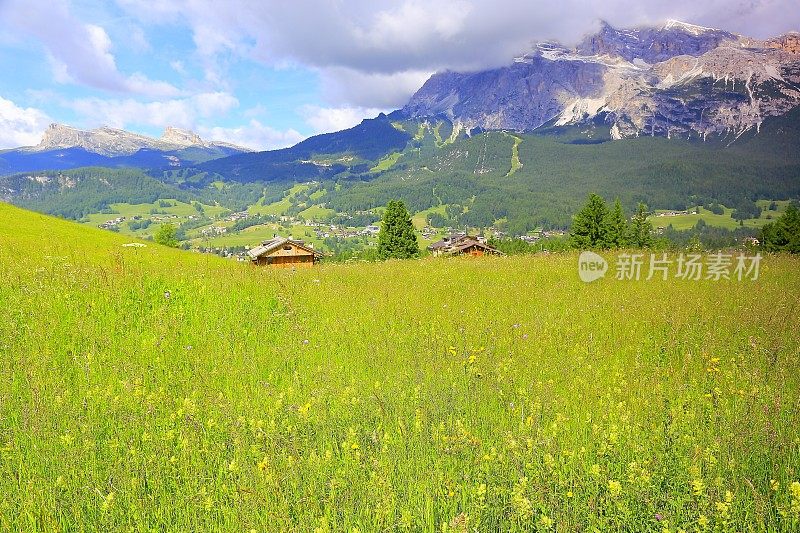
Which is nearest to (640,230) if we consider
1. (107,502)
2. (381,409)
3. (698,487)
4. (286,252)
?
(286,252)

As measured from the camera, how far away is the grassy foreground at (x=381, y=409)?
3.42 metres

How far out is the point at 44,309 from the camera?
7.27 meters

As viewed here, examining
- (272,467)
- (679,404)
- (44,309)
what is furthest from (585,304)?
(44,309)

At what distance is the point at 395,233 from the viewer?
6003 cm

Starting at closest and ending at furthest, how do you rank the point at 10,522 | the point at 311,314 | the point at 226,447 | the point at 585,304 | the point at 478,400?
1. the point at 10,522
2. the point at 226,447
3. the point at 478,400
4. the point at 311,314
5. the point at 585,304

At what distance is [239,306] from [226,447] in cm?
472

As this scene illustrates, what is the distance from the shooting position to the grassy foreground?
342 cm

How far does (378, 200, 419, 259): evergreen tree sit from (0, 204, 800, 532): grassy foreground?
49953mm

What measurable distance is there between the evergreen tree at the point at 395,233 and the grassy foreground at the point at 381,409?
50.0 m

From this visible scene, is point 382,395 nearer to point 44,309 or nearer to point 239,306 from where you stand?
point 239,306

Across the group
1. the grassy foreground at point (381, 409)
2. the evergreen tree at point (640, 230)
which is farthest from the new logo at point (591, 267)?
the evergreen tree at point (640, 230)

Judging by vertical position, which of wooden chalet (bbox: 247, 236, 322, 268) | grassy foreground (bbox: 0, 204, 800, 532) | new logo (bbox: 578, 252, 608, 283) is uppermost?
new logo (bbox: 578, 252, 608, 283)

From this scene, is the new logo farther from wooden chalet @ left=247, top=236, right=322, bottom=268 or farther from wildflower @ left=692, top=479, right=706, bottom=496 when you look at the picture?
wooden chalet @ left=247, top=236, right=322, bottom=268

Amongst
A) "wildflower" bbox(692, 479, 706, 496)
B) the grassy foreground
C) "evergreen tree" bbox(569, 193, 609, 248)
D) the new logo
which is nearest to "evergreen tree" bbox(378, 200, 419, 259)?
"evergreen tree" bbox(569, 193, 609, 248)
